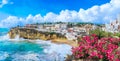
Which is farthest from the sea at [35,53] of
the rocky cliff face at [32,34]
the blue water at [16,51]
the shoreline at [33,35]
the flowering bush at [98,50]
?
the rocky cliff face at [32,34]

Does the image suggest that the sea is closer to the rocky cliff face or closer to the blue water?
the blue water

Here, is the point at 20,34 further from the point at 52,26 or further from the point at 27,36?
the point at 52,26

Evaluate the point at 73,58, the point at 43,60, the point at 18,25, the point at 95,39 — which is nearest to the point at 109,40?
the point at 95,39

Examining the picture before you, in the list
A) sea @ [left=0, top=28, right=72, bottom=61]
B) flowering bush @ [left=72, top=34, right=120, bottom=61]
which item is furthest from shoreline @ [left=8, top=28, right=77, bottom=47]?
flowering bush @ [left=72, top=34, right=120, bottom=61]

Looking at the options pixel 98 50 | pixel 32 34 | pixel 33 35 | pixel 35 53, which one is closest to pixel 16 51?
pixel 35 53

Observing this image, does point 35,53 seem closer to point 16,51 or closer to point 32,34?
point 16,51
